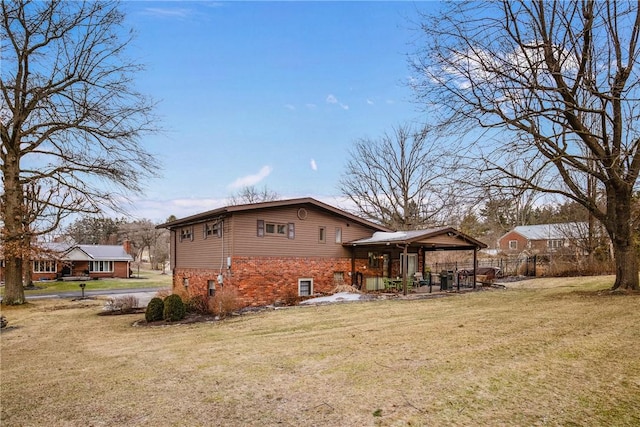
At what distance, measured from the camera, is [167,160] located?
18562 mm

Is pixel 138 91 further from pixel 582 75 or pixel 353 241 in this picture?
pixel 582 75

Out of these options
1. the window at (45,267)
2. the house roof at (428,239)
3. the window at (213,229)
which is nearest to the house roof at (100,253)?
the window at (45,267)

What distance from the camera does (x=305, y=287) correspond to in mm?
18141

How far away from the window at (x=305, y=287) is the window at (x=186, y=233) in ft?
20.0

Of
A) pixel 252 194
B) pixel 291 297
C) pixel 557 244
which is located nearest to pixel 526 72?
pixel 291 297

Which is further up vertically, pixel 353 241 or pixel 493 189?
pixel 493 189

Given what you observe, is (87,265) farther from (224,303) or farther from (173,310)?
(224,303)

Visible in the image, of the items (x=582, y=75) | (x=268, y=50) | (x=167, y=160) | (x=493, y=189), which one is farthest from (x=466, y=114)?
(x=167, y=160)

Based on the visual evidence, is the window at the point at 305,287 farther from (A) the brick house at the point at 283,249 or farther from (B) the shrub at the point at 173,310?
(B) the shrub at the point at 173,310

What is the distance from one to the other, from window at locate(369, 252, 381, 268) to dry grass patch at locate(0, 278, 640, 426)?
9.89 meters

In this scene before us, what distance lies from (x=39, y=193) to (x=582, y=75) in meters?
26.1

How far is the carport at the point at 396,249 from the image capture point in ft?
59.9

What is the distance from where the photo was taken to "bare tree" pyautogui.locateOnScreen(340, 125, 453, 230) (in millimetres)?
32656

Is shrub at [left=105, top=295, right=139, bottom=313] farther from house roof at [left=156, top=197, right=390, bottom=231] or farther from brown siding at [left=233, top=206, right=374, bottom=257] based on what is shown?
brown siding at [left=233, top=206, right=374, bottom=257]
